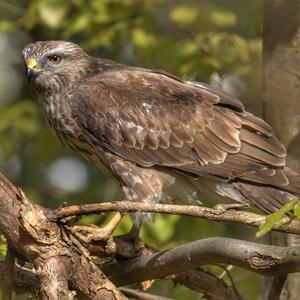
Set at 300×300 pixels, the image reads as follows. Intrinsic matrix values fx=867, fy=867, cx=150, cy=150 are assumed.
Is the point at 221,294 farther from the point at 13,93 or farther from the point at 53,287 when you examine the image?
the point at 13,93

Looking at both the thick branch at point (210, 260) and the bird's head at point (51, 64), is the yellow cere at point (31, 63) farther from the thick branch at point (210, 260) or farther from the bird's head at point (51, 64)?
the thick branch at point (210, 260)

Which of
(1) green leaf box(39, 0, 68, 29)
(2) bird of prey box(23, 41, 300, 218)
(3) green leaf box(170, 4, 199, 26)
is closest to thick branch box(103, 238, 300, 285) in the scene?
(2) bird of prey box(23, 41, 300, 218)

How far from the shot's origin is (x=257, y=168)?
17.5ft

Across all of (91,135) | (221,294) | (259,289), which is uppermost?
(91,135)

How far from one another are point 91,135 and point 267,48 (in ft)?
4.42

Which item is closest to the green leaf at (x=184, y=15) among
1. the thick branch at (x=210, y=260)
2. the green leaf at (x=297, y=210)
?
the thick branch at (x=210, y=260)

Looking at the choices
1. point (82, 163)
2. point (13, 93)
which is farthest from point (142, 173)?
point (13, 93)

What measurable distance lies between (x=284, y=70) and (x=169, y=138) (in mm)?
1167

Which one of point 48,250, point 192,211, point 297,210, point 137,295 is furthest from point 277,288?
point 137,295

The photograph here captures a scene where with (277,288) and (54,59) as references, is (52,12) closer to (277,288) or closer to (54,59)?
(54,59)

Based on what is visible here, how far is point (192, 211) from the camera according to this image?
3.61 m

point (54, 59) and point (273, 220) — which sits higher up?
point (273, 220)

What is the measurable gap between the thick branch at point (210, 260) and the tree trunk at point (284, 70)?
789 millimetres

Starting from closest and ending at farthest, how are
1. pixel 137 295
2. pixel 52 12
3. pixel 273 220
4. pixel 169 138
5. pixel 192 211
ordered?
1. pixel 273 220
2. pixel 192 211
3. pixel 137 295
4. pixel 169 138
5. pixel 52 12
